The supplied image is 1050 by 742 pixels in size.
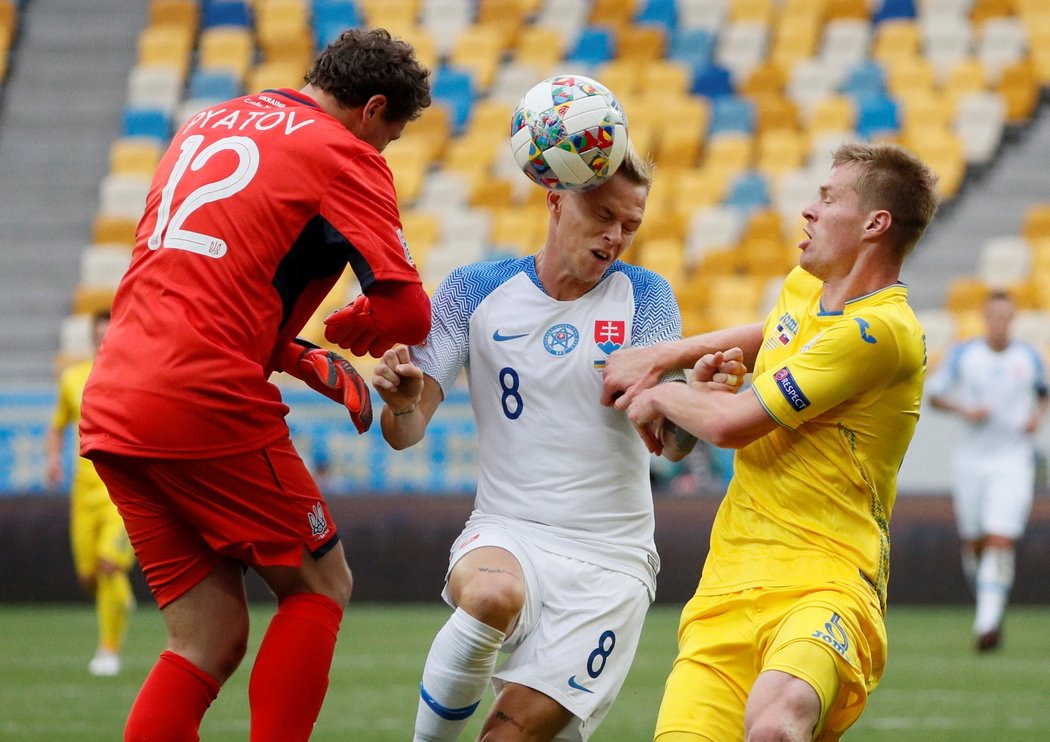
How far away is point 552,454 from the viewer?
4.64 meters

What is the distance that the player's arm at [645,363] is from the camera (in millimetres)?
4438

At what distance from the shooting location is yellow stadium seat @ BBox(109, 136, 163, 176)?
18078mm

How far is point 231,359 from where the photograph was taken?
4.08m

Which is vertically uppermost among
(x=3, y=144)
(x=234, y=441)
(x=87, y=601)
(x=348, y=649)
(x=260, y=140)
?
(x=260, y=140)

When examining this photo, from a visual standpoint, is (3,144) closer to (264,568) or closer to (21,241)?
(21,241)

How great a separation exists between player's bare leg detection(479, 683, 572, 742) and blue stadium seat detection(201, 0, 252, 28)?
17.0m

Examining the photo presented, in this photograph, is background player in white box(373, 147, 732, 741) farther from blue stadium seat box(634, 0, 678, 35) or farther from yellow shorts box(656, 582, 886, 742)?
blue stadium seat box(634, 0, 678, 35)

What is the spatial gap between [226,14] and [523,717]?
17.3 meters

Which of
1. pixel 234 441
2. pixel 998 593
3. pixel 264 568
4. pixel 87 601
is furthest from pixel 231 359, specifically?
pixel 87 601

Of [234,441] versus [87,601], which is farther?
[87,601]

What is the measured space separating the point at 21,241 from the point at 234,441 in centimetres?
1492

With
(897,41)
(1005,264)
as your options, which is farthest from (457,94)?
(1005,264)

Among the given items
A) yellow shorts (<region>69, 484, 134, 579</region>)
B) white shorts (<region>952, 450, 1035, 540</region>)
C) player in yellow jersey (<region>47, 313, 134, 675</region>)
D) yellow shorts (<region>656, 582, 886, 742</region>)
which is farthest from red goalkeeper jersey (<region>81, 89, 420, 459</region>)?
white shorts (<region>952, 450, 1035, 540</region>)

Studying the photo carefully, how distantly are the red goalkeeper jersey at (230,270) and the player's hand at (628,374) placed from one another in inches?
26.8
